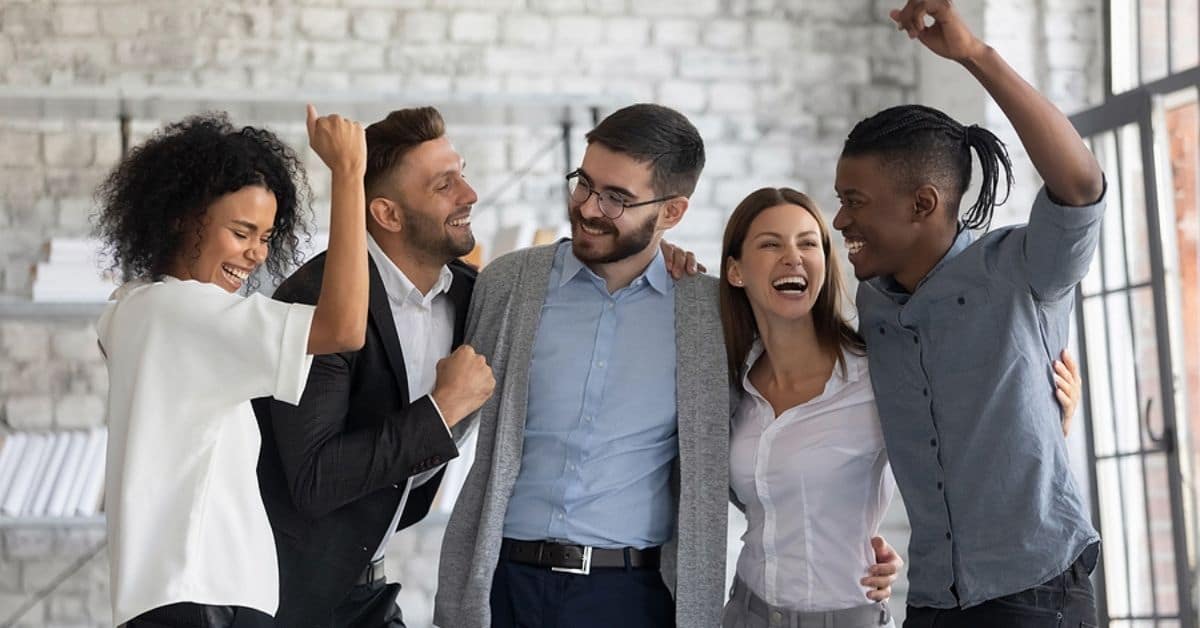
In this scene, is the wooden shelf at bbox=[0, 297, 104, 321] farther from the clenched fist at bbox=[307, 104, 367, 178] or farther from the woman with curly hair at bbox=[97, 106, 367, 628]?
the clenched fist at bbox=[307, 104, 367, 178]

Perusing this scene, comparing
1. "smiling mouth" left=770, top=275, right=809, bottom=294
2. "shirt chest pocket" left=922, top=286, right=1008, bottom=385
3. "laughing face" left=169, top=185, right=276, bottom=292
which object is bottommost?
"shirt chest pocket" left=922, top=286, right=1008, bottom=385

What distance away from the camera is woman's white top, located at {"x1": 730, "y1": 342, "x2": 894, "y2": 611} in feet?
8.02

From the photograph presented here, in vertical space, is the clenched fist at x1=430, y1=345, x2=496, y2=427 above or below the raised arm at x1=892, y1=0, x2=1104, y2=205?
below

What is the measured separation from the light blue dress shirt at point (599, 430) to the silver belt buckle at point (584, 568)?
3cm

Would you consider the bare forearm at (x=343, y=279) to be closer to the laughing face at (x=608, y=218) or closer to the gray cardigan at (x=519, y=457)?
the gray cardigan at (x=519, y=457)

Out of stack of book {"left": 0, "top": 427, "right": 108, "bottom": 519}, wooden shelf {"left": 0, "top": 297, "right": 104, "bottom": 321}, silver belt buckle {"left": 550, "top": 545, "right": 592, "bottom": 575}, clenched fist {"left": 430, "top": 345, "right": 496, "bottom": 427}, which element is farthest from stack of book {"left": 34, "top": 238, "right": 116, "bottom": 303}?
silver belt buckle {"left": 550, "top": 545, "right": 592, "bottom": 575}

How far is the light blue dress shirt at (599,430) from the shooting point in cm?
253

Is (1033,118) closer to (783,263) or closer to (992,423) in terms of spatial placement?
(992,423)

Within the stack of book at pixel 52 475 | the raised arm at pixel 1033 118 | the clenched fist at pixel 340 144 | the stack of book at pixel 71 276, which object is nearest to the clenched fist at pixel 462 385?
the clenched fist at pixel 340 144

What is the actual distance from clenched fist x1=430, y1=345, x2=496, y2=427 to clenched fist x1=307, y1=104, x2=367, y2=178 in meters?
0.46

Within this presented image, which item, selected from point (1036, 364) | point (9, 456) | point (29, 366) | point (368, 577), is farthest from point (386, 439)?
point (29, 366)

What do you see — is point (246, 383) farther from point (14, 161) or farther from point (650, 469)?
point (14, 161)

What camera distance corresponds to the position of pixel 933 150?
2.35 m

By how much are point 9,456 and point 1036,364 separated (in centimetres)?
304
